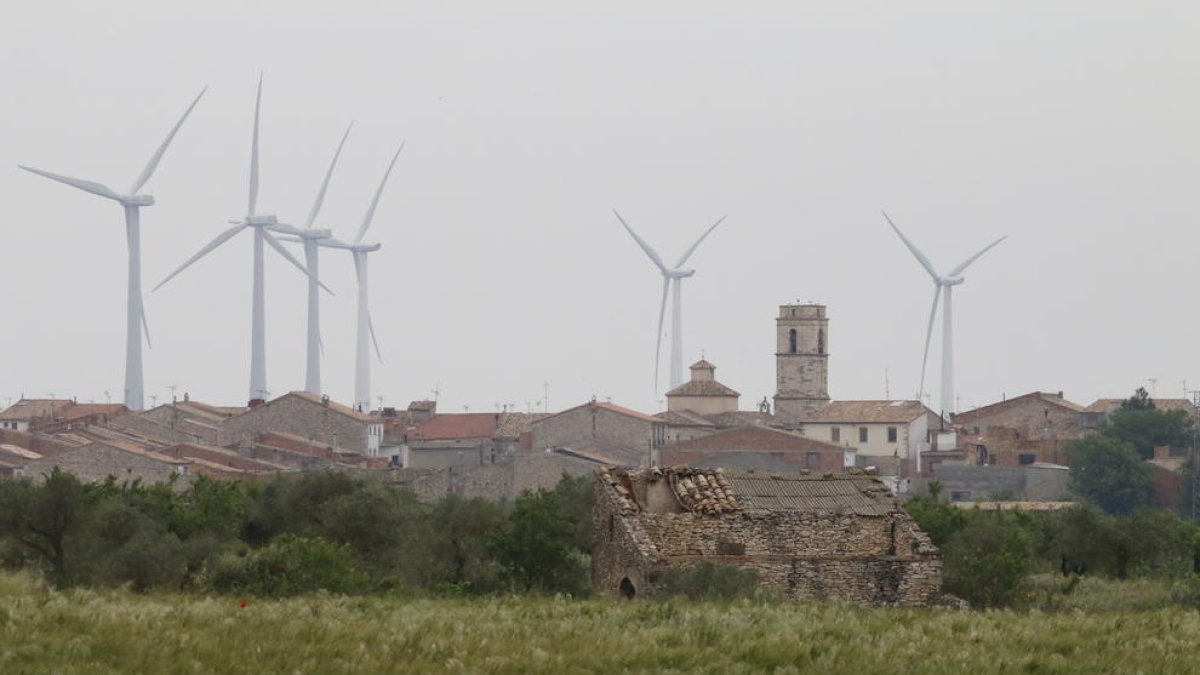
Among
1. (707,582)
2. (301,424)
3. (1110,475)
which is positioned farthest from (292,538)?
(301,424)

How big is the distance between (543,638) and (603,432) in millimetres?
122068

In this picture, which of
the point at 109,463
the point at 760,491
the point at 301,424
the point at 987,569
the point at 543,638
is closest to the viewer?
the point at 543,638

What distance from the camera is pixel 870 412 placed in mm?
149375

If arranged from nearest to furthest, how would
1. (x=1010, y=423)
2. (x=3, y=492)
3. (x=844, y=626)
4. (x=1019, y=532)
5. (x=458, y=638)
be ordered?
(x=458, y=638), (x=844, y=626), (x=1019, y=532), (x=3, y=492), (x=1010, y=423)

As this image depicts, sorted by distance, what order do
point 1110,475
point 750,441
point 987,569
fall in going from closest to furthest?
point 987,569
point 1110,475
point 750,441

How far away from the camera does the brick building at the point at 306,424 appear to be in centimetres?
14525

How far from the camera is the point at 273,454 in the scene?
445 feet

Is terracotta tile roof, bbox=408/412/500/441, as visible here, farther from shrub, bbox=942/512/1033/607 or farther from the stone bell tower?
shrub, bbox=942/512/1033/607

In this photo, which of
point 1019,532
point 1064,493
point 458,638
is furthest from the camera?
point 1064,493

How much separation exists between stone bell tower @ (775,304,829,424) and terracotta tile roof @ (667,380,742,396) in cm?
700

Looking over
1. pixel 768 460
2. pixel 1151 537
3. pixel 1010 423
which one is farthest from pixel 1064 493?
pixel 1151 537

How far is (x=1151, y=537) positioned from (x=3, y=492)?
2176 centimetres

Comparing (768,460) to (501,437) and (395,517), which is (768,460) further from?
(395,517)

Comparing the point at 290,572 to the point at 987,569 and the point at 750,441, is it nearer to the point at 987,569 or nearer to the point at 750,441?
the point at 987,569
